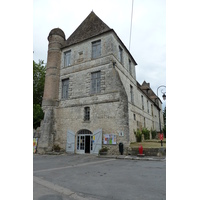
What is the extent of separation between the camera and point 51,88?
15789 millimetres

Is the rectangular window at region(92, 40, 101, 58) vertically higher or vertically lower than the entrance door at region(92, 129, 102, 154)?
higher

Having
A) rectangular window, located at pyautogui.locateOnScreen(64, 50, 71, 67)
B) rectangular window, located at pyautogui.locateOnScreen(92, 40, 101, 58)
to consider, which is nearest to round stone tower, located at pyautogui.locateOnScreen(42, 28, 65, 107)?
rectangular window, located at pyautogui.locateOnScreen(64, 50, 71, 67)

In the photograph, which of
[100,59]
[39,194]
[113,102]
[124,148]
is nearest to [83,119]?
[113,102]

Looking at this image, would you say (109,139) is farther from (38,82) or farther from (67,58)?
(38,82)

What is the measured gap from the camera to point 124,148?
1145 cm

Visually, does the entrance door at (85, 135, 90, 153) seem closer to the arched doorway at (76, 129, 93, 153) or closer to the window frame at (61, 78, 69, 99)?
the arched doorway at (76, 129, 93, 153)

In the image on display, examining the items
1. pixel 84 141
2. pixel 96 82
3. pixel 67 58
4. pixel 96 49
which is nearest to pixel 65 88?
pixel 67 58

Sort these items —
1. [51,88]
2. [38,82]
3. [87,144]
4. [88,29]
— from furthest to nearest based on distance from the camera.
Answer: [38,82] < [88,29] < [51,88] < [87,144]

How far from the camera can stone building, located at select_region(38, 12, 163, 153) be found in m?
12.5

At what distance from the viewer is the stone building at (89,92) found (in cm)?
1245

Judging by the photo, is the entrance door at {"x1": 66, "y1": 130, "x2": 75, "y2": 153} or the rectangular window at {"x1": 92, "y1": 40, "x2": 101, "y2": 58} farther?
the rectangular window at {"x1": 92, "y1": 40, "x2": 101, "y2": 58}

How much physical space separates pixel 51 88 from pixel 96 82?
497 centimetres

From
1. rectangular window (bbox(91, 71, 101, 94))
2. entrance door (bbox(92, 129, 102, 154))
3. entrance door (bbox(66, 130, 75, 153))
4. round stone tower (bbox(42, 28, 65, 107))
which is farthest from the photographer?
round stone tower (bbox(42, 28, 65, 107))
